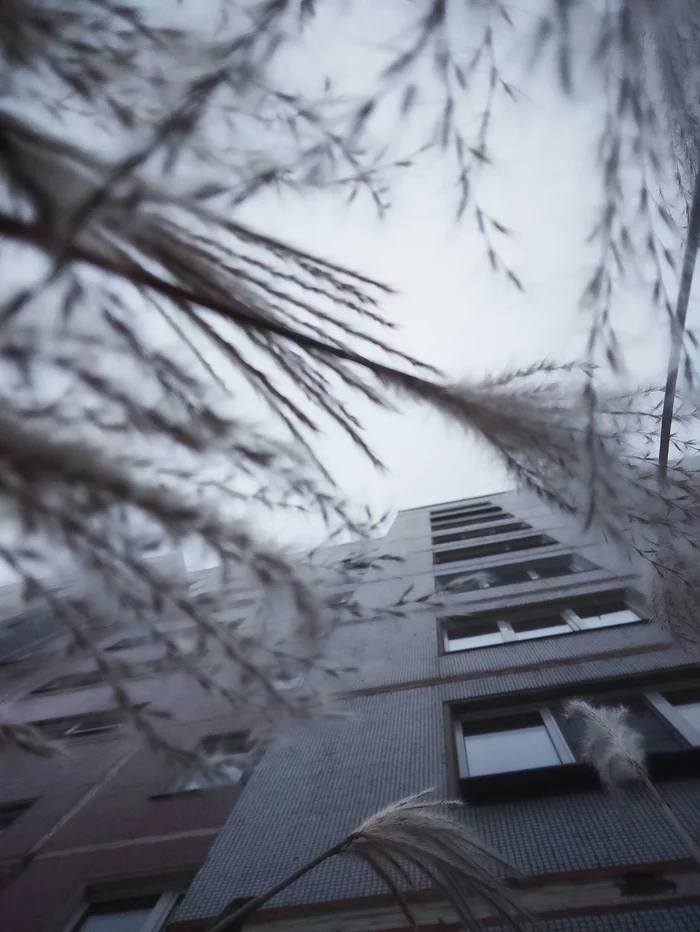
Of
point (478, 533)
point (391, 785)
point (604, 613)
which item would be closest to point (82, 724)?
point (391, 785)

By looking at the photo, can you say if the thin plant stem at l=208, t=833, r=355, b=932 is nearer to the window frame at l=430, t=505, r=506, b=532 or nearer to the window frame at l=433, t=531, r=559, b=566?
the window frame at l=433, t=531, r=559, b=566

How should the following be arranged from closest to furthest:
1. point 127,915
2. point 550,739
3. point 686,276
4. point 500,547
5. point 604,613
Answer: point 686,276 < point 127,915 < point 550,739 < point 604,613 < point 500,547

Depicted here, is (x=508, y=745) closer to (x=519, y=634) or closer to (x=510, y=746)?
(x=510, y=746)

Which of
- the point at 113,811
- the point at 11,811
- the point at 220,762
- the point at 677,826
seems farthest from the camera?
the point at 11,811

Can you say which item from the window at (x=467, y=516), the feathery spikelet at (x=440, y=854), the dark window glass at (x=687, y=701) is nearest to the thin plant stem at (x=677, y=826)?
the feathery spikelet at (x=440, y=854)

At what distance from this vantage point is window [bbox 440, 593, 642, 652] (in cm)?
678

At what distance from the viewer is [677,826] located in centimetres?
313

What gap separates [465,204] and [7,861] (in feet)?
20.4

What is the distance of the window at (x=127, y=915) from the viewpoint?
369 centimetres

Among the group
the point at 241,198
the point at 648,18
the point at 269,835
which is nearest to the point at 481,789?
the point at 269,835

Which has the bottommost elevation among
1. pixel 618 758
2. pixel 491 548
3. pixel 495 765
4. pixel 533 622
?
pixel 495 765

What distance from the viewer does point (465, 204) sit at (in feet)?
7.41

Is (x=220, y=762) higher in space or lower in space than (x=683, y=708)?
higher

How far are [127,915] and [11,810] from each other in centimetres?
269
